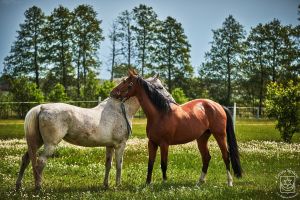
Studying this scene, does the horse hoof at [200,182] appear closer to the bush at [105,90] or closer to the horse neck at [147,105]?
the horse neck at [147,105]

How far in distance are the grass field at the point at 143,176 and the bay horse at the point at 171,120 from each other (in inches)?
27.5

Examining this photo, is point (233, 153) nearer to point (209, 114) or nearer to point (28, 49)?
point (209, 114)

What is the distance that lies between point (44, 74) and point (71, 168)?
44711mm

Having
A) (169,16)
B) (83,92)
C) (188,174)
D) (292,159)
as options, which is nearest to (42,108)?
(188,174)

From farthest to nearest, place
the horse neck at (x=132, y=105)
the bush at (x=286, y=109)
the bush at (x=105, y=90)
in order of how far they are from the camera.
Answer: the bush at (x=105, y=90) < the bush at (x=286, y=109) < the horse neck at (x=132, y=105)

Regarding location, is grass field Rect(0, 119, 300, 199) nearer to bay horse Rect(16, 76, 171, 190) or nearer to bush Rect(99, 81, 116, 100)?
bay horse Rect(16, 76, 171, 190)

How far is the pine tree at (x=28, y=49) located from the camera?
2068 inches

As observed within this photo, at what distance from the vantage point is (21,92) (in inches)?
1576

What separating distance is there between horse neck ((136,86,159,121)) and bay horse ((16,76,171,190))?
12.5 inches

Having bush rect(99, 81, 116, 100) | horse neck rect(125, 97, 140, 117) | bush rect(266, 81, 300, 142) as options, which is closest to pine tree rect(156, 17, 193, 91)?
bush rect(99, 81, 116, 100)

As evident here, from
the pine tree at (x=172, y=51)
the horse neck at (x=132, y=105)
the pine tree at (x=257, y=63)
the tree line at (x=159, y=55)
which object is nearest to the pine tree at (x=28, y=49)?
the tree line at (x=159, y=55)

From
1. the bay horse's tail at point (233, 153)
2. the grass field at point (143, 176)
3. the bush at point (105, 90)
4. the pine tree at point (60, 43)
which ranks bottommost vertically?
the grass field at point (143, 176)

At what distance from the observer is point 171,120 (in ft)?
30.5

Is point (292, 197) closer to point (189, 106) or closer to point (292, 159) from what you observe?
point (189, 106)
